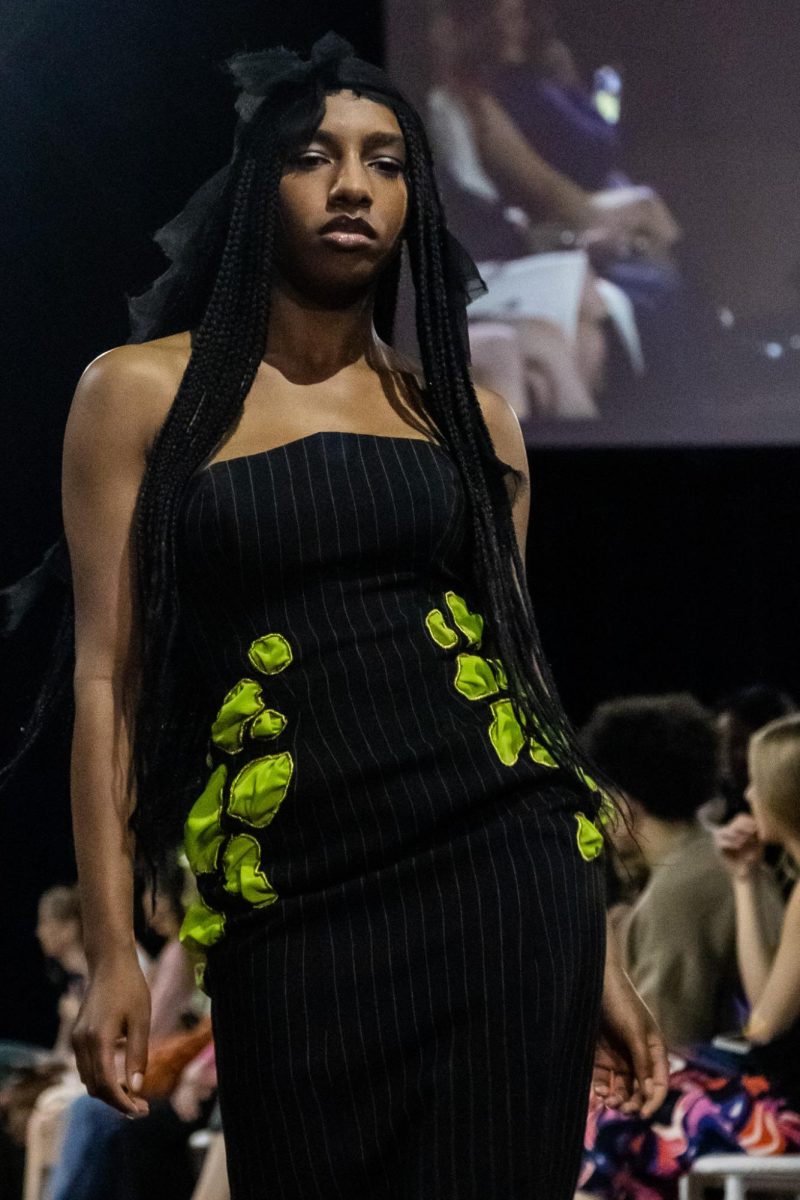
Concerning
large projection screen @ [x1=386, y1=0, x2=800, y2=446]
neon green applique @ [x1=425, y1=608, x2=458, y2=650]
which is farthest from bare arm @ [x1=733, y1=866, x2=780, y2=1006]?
neon green applique @ [x1=425, y1=608, x2=458, y2=650]

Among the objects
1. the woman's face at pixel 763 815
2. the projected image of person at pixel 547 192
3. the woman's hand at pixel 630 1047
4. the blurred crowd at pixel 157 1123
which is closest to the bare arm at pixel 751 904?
the woman's face at pixel 763 815

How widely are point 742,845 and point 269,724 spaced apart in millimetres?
2077

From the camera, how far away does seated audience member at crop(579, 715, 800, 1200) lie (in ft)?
10.1

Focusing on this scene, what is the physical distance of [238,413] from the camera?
1.75 meters

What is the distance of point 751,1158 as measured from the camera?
2871mm

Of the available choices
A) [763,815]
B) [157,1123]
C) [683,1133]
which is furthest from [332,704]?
[157,1123]

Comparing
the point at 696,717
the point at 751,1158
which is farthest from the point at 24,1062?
the point at 751,1158

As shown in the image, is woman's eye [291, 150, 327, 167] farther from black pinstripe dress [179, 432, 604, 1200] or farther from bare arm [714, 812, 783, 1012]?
bare arm [714, 812, 783, 1012]

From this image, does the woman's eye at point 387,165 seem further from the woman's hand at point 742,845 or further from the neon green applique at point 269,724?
the woman's hand at point 742,845

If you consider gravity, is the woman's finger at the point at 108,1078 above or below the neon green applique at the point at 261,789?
below

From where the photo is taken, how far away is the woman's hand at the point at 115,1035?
152 cm

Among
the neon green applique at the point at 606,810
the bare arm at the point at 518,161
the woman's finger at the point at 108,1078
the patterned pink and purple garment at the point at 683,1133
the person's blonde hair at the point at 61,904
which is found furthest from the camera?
the bare arm at the point at 518,161

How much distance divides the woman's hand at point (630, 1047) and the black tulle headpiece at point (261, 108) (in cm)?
67

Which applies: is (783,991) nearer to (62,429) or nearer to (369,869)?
(369,869)
